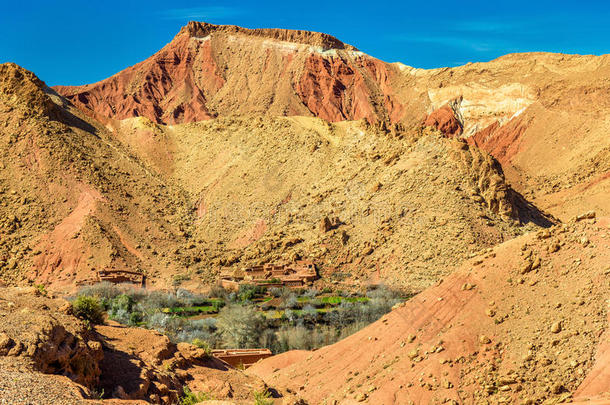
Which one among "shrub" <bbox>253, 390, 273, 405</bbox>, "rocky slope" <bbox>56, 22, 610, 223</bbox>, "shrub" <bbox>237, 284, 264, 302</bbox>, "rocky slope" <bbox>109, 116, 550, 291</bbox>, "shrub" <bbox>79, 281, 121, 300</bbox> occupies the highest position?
"rocky slope" <bbox>56, 22, 610, 223</bbox>

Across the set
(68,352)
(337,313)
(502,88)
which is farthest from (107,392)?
(502,88)

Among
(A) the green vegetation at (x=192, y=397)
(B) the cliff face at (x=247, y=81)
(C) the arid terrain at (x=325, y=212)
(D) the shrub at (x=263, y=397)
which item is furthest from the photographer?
(B) the cliff face at (x=247, y=81)

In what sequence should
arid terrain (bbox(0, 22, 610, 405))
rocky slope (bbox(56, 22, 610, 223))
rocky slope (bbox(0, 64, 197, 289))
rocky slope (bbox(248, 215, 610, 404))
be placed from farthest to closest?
rocky slope (bbox(56, 22, 610, 223)) < rocky slope (bbox(0, 64, 197, 289)) < arid terrain (bbox(0, 22, 610, 405)) < rocky slope (bbox(248, 215, 610, 404))

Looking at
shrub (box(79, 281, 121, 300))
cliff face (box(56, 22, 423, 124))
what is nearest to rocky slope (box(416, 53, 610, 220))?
cliff face (box(56, 22, 423, 124))

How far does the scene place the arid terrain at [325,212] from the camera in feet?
42.8

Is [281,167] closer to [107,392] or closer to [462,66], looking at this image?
[107,392]

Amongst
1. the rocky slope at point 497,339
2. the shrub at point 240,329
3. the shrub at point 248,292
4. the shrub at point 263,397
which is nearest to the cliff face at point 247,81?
the shrub at point 248,292

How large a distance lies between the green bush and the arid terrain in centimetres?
79

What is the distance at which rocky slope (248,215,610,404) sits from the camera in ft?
41.9

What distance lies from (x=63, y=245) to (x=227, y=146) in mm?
21068

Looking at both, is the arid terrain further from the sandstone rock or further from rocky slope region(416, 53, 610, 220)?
rocky slope region(416, 53, 610, 220)

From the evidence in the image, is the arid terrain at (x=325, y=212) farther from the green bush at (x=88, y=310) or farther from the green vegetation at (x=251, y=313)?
the green vegetation at (x=251, y=313)

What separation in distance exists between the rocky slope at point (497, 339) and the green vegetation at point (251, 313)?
24.0 feet

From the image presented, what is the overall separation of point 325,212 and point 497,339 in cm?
3108
